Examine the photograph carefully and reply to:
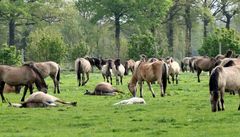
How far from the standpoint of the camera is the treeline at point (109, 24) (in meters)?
63.7

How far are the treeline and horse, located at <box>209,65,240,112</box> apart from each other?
4303 cm

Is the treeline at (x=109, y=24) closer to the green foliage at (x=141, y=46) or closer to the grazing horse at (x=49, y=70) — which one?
the green foliage at (x=141, y=46)

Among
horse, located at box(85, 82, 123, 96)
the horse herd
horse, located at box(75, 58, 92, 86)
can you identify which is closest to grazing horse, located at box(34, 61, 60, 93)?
the horse herd

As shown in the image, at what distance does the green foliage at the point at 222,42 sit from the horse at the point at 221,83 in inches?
1688

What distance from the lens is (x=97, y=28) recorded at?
280ft

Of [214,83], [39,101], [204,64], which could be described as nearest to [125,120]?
[214,83]

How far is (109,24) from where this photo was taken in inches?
3297

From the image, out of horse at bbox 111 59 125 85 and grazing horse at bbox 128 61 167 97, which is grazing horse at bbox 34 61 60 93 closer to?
grazing horse at bbox 128 61 167 97

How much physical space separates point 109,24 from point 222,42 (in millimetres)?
25550

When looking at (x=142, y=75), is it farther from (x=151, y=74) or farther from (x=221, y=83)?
(x=221, y=83)

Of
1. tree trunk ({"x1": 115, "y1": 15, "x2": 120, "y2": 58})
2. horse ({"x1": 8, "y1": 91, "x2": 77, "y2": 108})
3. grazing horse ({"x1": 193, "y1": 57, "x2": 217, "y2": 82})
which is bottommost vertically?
horse ({"x1": 8, "y1": 91, "x2": 77, "y2": 108})

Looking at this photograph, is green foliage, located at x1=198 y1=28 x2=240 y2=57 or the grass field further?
green foliage, located at x1=198 y1=28 x2=240 y2=57

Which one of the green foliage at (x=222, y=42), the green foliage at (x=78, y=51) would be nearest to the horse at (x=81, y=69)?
the green foliage at (x=222, y=42)

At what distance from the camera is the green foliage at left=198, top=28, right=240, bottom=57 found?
61.0m
